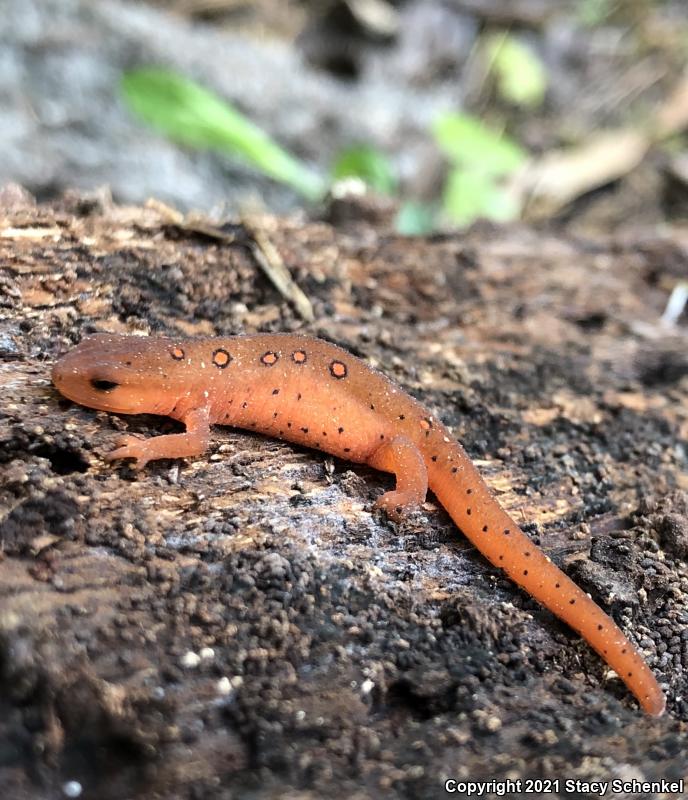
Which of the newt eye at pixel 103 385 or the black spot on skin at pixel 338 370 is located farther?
the black spot on skin at pixel 338 370

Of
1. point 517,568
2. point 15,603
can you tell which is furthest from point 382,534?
point 15,603

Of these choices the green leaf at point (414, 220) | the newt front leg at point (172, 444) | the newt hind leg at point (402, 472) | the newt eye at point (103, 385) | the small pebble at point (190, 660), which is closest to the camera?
the small pebble at point (190, 660)

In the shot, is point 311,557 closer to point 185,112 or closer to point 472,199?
point 185,112

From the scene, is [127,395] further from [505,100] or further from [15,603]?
[505,100]

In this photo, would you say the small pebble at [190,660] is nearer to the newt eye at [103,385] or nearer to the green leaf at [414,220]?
the newt eye at [103,385]

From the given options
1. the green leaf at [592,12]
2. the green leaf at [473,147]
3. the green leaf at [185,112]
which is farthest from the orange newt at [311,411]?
the green leaf at [592,12]

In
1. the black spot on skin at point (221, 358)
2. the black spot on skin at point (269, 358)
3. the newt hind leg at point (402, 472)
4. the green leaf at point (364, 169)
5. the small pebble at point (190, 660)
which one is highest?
the green leaf at point (364, 169)

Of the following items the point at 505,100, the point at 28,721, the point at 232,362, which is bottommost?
the point at 28,721
